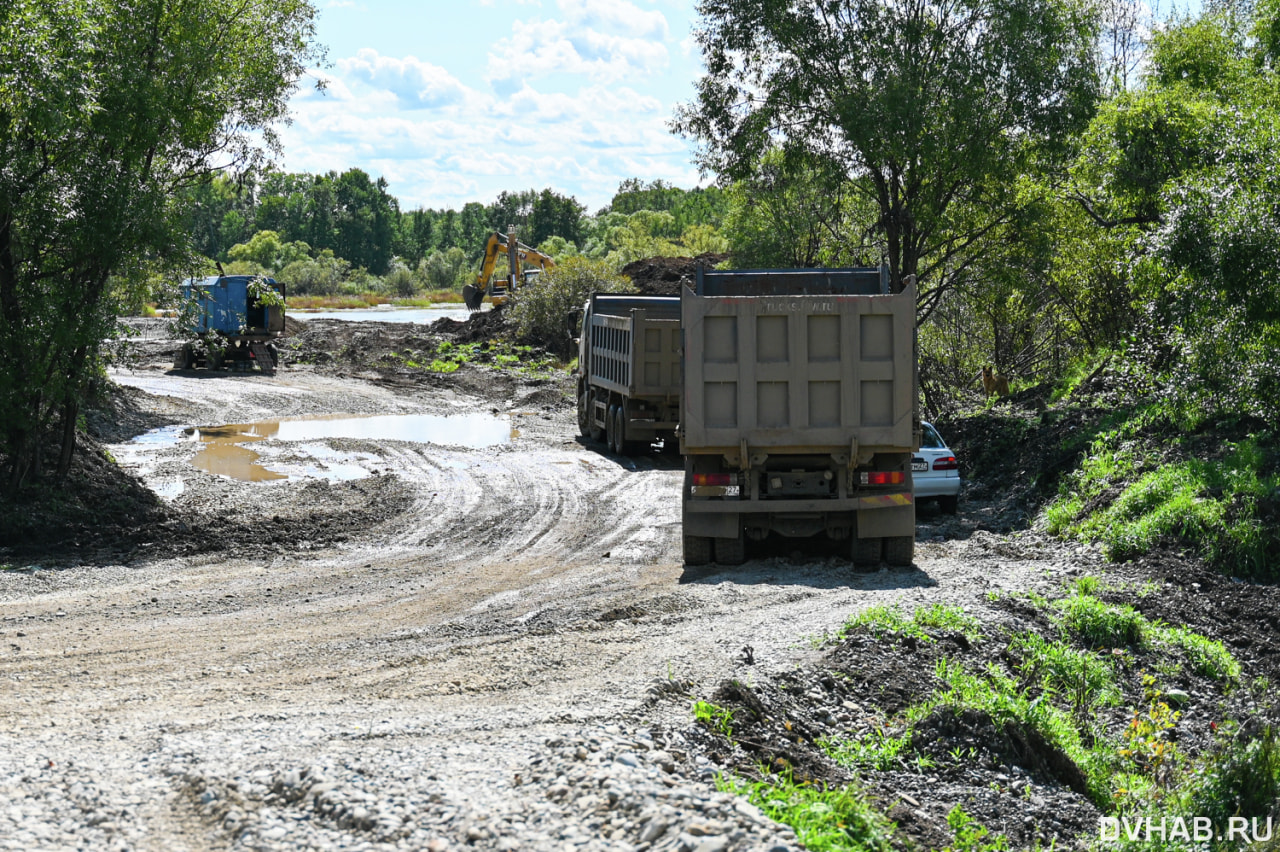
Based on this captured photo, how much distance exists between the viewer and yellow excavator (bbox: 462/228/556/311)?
190 ft

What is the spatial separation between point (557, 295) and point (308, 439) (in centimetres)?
2430

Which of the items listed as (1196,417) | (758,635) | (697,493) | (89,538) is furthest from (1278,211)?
(89,538)

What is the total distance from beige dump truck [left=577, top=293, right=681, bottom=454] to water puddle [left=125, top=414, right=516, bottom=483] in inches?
111

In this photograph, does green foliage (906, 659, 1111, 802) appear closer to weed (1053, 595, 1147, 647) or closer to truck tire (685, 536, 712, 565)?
weed (1053, 595, 1147, 647)

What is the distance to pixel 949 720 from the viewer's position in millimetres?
7762

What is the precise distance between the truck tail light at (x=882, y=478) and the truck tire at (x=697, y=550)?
195 centimetres

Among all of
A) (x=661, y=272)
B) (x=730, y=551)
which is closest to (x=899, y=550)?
(x=730, y=551)

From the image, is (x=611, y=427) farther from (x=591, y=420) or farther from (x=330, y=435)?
(x=330, y=435)

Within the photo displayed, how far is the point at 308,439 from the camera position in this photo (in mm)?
25766

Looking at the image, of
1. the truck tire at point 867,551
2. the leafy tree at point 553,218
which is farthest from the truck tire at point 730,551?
the leafy tree at point 553,218

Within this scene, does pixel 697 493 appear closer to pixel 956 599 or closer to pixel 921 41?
pixel 956 599

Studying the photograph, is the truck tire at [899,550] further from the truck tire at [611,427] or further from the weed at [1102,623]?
the truck tire at [611,427]

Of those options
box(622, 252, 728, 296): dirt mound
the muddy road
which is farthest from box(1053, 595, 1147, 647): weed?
box(622, 252, 728, 296): dirt mound

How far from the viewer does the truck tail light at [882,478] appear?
13102mm
